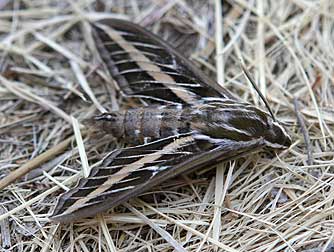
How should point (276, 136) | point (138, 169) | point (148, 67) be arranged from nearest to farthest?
point (138, 169), point (276, 136), point (148, 67)

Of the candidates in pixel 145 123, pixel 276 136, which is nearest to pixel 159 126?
pixel 145 123

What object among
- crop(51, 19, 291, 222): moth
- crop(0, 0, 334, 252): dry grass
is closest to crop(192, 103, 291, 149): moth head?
crop(51, 19, 291, 222): moth

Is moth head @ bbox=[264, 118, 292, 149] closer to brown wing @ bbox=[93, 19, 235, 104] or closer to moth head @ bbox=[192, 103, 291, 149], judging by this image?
moth head @ bbox=[192, 103, 291, 149]

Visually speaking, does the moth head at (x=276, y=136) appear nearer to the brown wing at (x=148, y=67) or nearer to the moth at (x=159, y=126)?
the moth at (x=159, y=126)

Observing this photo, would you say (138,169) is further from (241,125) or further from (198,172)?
(241,125)

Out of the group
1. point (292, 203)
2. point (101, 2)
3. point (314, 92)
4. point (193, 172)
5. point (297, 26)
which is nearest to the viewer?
point (292, 203)

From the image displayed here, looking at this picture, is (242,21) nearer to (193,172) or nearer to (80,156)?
(193,172)

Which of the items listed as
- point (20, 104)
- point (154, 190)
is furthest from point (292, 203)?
point (20, 104)
